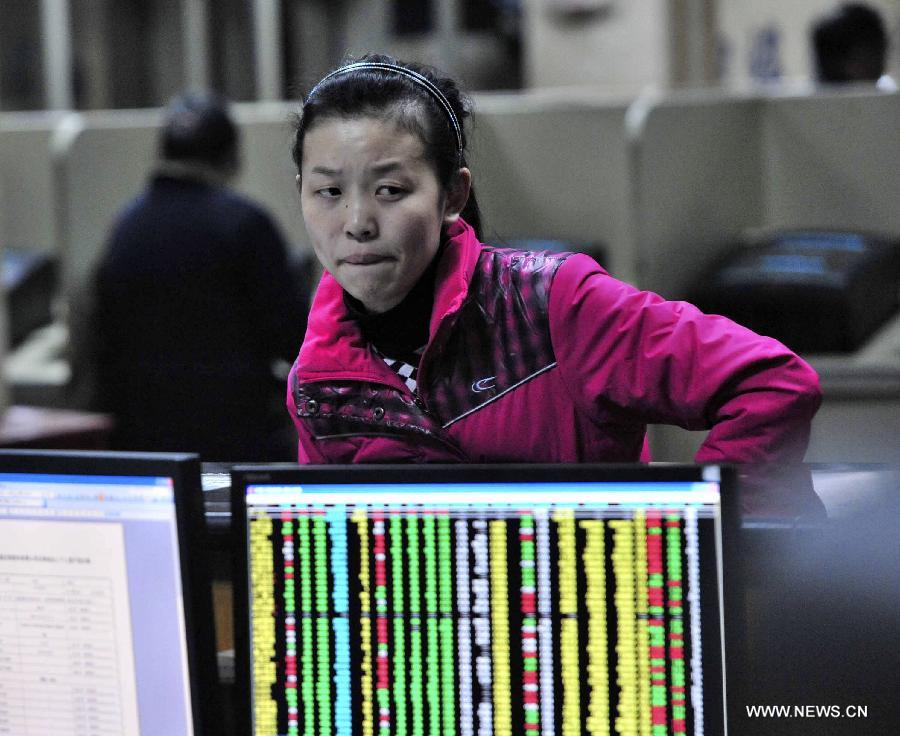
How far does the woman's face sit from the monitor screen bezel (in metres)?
0.23

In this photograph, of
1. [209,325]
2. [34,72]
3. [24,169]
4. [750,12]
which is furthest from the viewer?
[34,72]

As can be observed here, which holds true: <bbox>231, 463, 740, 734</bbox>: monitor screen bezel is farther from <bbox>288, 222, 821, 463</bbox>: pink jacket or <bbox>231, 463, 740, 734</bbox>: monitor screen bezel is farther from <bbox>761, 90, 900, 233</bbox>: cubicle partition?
<bbox>761, 90, 900, 233</bbox>: cubicle partition

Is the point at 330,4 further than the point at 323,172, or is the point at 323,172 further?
the point at 330,4

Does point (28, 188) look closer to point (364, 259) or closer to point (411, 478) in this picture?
point (364, 259)

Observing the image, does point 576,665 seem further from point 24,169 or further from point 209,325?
point 24,169

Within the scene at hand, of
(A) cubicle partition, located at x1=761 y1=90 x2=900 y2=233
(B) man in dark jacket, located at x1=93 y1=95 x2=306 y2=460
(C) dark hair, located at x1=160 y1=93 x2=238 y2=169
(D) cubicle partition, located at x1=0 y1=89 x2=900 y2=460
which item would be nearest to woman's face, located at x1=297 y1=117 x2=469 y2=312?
(B) man in dark jacket, located at x1=93 y1=95 x2=306 y2=460

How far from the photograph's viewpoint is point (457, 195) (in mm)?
1190

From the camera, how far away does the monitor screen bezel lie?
0.87 metres

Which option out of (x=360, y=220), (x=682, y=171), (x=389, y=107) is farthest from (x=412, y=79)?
(x=682, y=171)

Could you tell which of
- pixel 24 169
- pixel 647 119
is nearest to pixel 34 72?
pixel 24 169

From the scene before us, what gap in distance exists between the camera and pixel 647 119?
137 inches

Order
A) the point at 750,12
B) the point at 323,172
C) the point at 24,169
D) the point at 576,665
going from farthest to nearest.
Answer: the point at 750,12, the point at 24,169, the point at 323,172, the point at 576,665

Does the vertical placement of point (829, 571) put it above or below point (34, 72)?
below

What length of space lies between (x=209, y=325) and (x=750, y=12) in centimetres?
374
